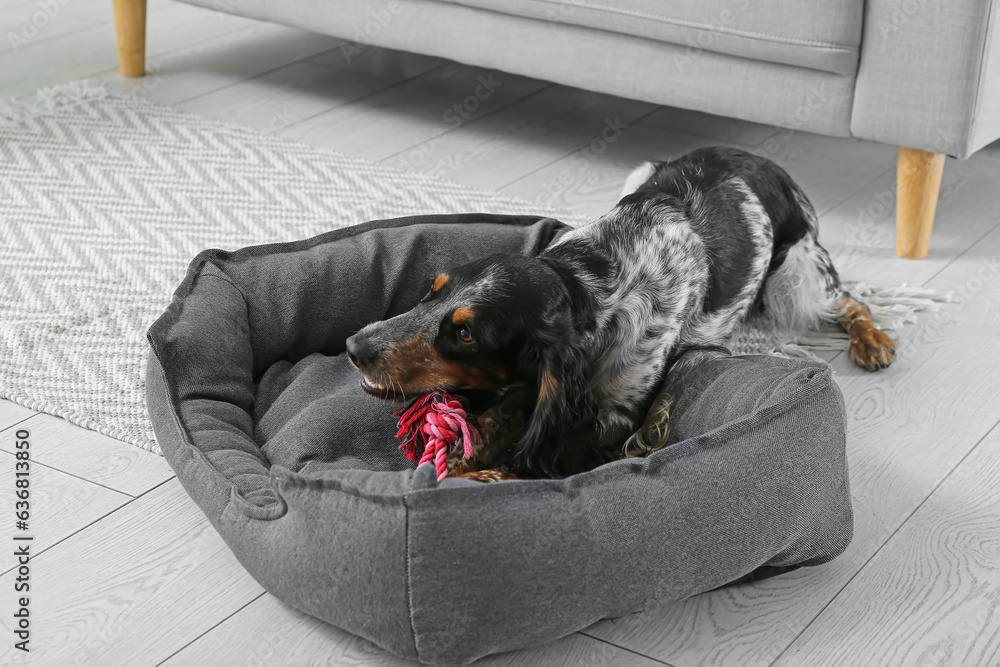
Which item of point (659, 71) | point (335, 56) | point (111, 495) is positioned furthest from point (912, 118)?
point (335, 56)

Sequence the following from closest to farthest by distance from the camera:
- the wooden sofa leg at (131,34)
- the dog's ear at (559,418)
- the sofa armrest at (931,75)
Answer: the dog's ear at (559,418) → the sofa armrest at (931,75) → the wooden sofa leg at (131,34)

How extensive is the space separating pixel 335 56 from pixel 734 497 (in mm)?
3185

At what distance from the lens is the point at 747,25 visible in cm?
271

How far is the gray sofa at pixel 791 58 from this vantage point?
8.21ft

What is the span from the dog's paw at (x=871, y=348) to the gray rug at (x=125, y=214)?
0.10 metres

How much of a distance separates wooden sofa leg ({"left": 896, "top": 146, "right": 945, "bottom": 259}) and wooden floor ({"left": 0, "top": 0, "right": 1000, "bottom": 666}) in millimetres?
52

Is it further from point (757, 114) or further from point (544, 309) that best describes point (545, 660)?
point (757, 114)

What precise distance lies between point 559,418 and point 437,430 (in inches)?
8.0

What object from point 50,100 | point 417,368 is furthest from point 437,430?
point 50,100

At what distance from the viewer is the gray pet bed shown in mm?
1361

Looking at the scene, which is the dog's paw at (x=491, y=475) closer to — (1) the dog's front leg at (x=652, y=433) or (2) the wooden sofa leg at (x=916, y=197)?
(1) the dog's front leg at (x=652, y=433)

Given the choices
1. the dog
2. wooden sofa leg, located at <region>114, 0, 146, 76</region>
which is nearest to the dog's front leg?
the dog

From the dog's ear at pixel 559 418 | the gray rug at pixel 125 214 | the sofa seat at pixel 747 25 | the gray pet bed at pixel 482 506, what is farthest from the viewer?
the sofa seat at pixel 747 25

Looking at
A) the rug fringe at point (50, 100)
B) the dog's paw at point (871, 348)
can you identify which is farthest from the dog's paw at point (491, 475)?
the rug fringe at point (50, 100)
